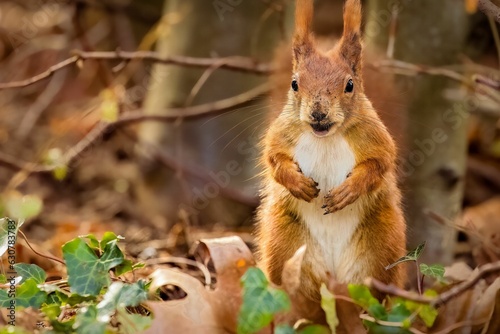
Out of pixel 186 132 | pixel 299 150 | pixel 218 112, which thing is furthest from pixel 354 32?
pixel 186 132

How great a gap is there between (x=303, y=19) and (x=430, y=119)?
4.92 feet

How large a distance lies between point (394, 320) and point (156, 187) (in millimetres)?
2942

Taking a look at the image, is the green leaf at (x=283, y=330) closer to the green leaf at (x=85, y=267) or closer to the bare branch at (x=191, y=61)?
the green leaf at (x=85, y=267)

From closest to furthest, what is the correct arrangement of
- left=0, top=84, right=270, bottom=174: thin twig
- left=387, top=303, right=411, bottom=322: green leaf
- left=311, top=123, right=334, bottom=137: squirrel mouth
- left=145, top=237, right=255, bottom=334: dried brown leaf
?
left=387, top=303, right=411, bottom=322: green leaf
left=145, top=237, right=255, bottom=334: dried brown leaf
left=311, top=123, right=334, bottom=137: squirrel mouth
left=0, top=84, right=270, bottom=174: thin twig

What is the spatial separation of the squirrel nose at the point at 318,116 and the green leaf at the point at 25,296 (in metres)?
0.90

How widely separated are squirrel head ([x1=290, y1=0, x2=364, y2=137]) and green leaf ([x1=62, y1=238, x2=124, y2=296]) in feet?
2.29

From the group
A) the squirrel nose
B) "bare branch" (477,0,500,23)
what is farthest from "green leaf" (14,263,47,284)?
"bare branch" (477,0,500,23)

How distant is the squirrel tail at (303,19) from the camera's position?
2.52 meters

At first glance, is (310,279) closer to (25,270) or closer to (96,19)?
(25,270)

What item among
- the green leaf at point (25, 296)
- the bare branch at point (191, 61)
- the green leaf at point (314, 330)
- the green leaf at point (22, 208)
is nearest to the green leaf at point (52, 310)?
the green leaf at point (25, 296)

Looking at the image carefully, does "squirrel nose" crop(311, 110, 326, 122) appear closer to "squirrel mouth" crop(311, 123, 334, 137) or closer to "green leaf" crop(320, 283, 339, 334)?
"squirrel mouth" crop(311, 123, 334, 137)

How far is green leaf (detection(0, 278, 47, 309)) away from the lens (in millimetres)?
2331

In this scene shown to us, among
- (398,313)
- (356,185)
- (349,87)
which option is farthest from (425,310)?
(349,87)

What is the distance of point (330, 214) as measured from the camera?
8.52 ft
